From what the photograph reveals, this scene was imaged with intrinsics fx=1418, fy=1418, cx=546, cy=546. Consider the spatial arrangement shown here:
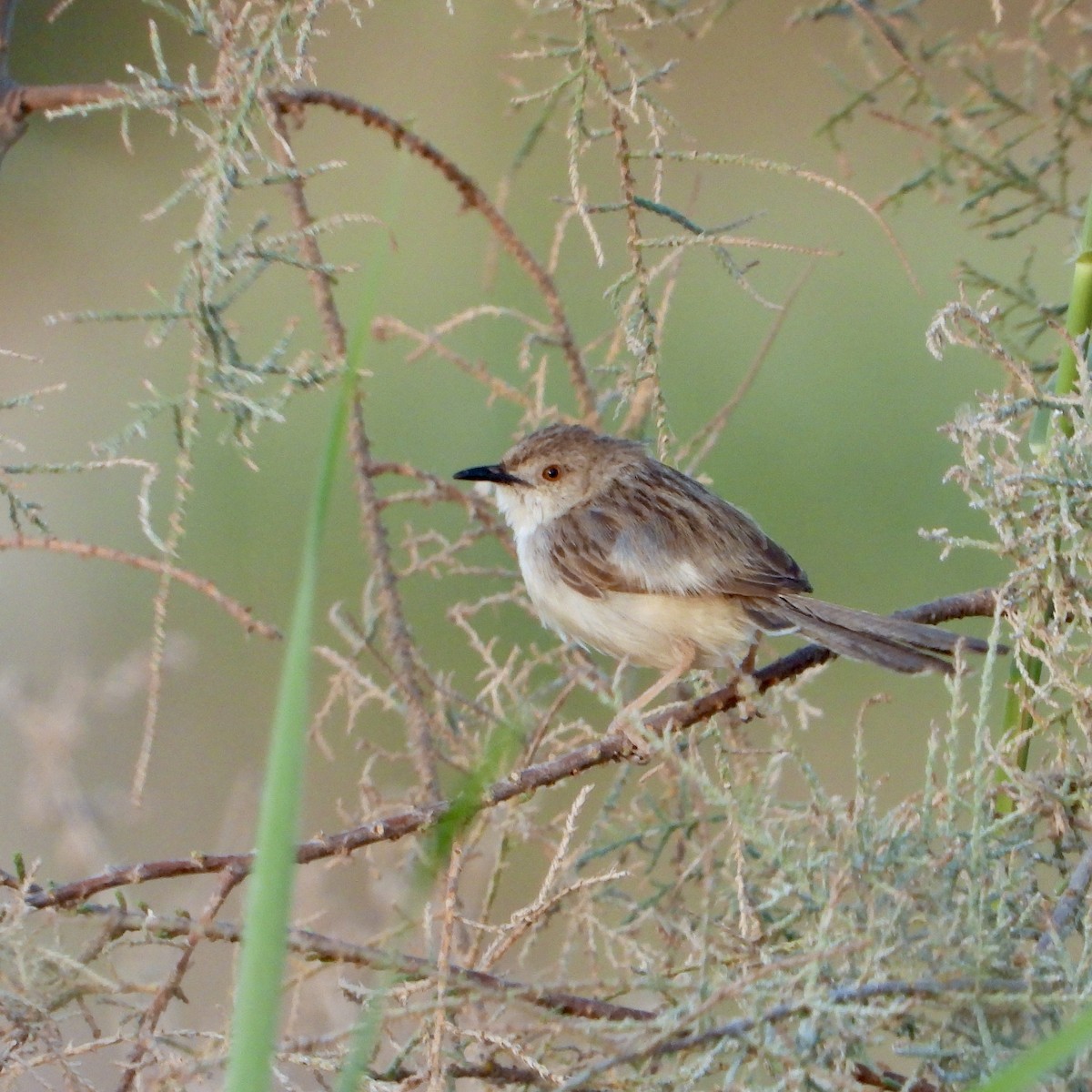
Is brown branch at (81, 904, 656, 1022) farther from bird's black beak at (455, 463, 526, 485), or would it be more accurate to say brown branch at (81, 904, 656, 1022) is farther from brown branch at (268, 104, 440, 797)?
bird's black beak at (455, 463, 526, 485)

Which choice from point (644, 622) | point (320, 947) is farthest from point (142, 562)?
point (644, 622)

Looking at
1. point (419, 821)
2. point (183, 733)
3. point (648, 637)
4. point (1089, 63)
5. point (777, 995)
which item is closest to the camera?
point (777, 995)

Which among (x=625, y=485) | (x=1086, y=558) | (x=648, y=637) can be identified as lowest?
(x=1086, y=558)

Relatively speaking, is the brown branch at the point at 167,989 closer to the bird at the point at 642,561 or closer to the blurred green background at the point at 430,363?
the bird at the point at 642,561

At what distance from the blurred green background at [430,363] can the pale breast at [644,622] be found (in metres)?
2.52

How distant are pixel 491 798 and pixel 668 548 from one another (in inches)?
64.2

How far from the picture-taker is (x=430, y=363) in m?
6.92

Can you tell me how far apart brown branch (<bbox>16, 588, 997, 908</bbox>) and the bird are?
453 millimetres

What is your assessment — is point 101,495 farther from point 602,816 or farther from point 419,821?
point 419,821

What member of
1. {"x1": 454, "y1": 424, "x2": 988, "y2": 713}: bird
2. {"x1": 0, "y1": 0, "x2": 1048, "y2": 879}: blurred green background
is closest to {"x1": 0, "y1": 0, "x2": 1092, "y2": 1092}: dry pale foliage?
{"x1": 454, "y1": 424, "x2": 988, "y2": 713}: bird

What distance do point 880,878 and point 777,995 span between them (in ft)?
0.79

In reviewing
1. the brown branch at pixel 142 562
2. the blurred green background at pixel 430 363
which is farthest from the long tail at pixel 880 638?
the blurred green background at pixel 430 363

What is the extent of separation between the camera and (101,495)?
6629 mm

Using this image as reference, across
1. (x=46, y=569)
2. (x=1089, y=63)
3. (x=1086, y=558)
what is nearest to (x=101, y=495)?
(x=46, y=569)
